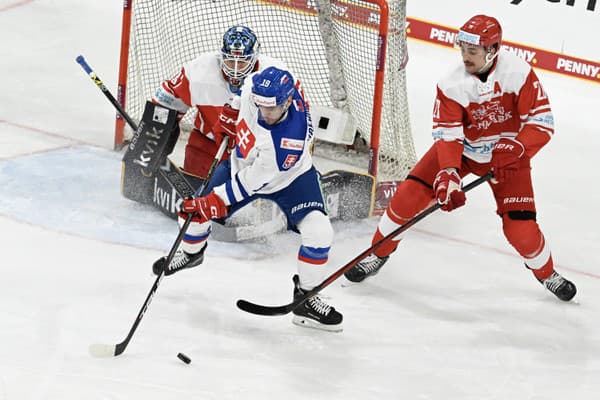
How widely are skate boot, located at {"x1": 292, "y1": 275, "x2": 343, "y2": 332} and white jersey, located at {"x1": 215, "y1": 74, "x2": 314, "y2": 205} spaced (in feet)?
1.41

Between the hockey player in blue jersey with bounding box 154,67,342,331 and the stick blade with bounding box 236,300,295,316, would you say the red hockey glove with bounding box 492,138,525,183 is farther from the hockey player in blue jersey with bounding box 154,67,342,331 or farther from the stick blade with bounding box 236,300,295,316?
the stick blade with bounding box 236,300,295,316

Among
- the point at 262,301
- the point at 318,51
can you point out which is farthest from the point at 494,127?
the point at 318,51

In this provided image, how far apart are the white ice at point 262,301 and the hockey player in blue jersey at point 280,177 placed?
0.23 m

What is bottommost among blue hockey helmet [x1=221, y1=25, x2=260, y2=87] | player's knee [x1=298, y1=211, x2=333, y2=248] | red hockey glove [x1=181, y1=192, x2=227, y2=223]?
player's knee [x1=298, y1=211, x2=333, y2=248]

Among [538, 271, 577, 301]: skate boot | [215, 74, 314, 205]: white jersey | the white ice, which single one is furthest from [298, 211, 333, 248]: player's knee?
[538, 271, 577, 301]: skate boot

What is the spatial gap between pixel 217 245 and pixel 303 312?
0.80 m

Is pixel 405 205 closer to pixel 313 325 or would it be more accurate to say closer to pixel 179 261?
pixel 313 325

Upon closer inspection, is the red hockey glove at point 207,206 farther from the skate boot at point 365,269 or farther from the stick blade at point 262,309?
the skate boot at point 365,269

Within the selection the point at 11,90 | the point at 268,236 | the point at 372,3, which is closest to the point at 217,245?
the point at 268,236

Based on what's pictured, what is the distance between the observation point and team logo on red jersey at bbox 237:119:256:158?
3.79 m

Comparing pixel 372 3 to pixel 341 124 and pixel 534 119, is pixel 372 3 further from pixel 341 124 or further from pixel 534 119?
pixel 534 119

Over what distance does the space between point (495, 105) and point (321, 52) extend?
1.77 meters

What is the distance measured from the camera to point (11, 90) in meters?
6.37

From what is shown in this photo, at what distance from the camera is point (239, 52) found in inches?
167
